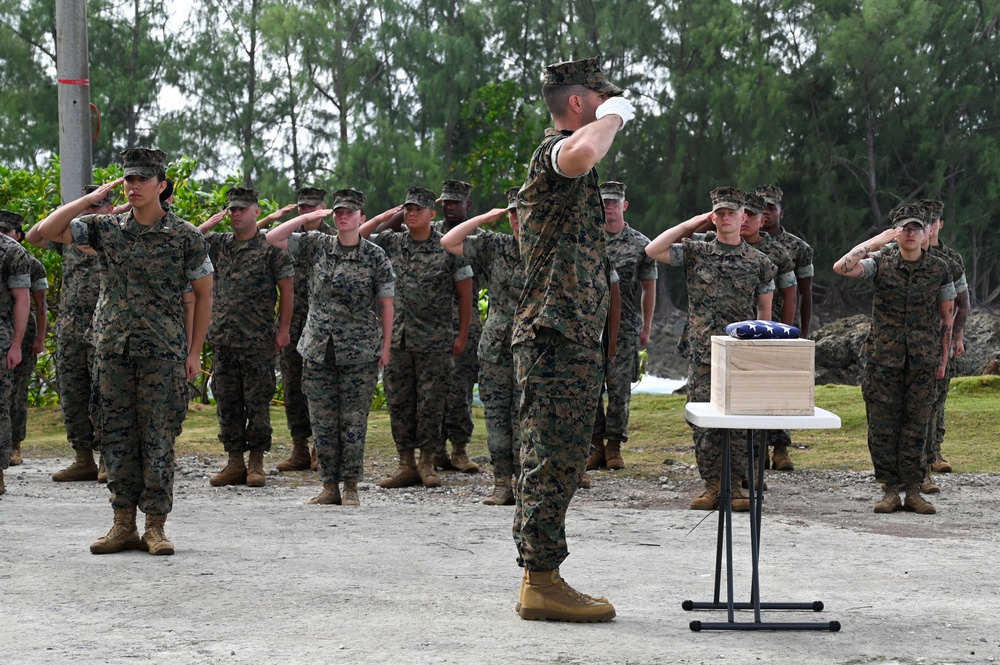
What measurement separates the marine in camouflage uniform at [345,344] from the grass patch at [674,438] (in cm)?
222

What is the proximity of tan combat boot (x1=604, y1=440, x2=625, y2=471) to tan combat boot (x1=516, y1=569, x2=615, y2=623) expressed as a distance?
17.1 feet

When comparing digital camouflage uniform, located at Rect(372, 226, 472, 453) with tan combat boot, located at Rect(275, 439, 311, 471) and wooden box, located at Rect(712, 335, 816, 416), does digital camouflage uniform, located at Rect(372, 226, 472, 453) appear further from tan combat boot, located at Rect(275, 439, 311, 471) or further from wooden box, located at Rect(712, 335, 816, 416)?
wooden box, located at Rect(712, 335, 816, 416)

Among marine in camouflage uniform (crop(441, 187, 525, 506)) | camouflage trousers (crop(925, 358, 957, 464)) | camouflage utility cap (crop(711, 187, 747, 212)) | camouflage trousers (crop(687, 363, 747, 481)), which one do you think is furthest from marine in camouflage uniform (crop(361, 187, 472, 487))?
camouflage trousers (crop(925, 358, 957, 464))

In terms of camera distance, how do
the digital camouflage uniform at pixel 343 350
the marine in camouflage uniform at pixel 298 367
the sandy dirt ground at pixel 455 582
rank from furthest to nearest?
the marine in camouflage uniform at pixel 298 367 < the digital camouflage uniform at pixel 343 350 < the sandy dirt ground at pixel 455 582

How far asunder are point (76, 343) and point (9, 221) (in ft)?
4.12

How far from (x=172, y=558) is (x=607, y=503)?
11.2ft

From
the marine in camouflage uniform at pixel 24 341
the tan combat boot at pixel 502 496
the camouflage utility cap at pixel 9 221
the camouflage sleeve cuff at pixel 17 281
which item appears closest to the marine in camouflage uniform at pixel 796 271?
the tan combat boot at pixel 502 496

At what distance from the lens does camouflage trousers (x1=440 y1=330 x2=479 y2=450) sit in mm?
9867

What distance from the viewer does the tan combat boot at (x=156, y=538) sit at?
239 inches

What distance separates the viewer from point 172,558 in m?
5.99

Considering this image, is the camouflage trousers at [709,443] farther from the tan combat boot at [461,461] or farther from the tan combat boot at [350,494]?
the tan combat boot at [461,461]

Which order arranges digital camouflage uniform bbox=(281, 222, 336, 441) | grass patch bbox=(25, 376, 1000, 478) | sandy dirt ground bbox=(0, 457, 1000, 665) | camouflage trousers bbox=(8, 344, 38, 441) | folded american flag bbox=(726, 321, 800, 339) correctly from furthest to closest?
grass patch bbox=(25, 376, 1000, 478) → camouflage trousers bbox=(8, 344, 38, 441) → digital camouflage uniform bbox=(281, 222, 336, 441) → folded american flag bbox=(726, 321, 800, 339) → sandy dirt ground bbox=(0, 457, 1000, 665)

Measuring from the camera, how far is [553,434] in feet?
15.5

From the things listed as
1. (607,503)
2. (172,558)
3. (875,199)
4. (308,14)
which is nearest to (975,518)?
(607,503)
